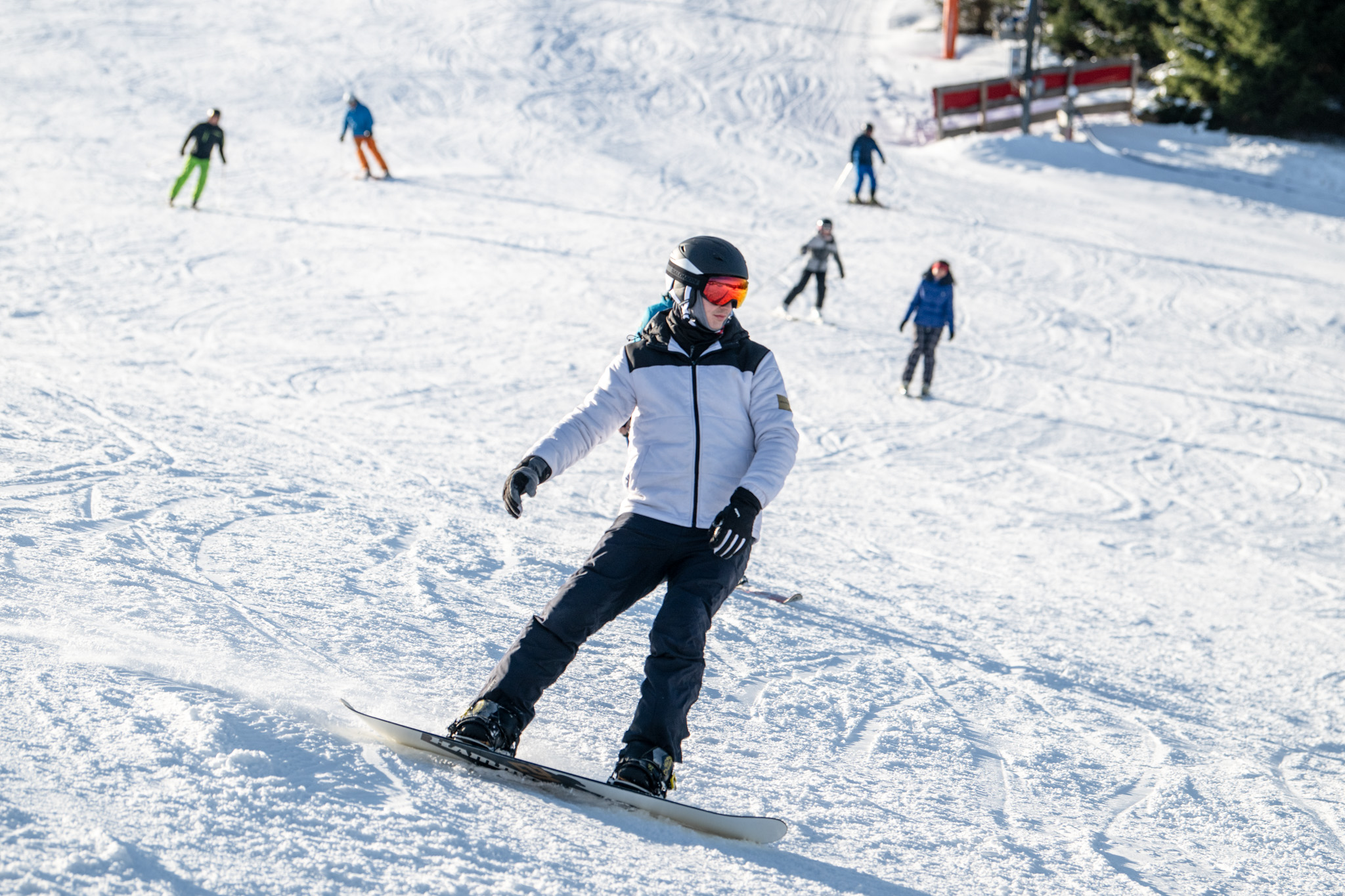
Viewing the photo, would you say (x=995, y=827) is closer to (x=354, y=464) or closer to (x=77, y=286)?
(x=354, y=464)

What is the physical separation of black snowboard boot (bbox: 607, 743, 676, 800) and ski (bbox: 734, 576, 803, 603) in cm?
227

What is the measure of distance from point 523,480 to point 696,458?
0.51 metres

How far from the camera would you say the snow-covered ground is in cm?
286

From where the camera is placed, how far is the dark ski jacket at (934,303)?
405 inches

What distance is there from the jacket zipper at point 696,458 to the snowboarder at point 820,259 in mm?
8977

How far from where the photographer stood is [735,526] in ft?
9.78

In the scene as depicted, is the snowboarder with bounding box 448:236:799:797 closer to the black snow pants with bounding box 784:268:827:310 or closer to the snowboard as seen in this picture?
the snowboard

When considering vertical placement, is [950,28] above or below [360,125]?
above

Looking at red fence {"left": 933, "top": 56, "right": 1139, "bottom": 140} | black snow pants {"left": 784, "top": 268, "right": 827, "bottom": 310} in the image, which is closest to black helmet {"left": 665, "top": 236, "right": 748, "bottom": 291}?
black snow pants {"left": 784, "top": 268, "right": 827, "bottom": 310}

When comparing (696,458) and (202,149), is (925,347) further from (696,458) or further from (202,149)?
(202,149)

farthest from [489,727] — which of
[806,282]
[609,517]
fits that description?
[806,282]

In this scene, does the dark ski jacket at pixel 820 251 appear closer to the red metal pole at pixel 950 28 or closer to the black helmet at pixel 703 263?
the black helmet at pixel 703 263

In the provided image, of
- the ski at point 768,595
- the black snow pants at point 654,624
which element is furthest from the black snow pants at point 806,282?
the black snow pants at point 654,624

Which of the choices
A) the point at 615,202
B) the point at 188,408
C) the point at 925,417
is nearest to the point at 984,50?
the point at 615,202
